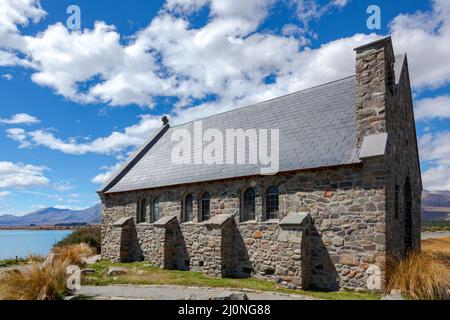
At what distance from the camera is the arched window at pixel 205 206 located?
16367 millimetres

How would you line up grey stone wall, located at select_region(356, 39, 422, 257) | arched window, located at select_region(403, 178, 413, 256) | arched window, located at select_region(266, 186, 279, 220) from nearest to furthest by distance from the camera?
1. grey stone wall, located at select_region(356, 39, 422, 257)
2. arched window, located at select_region(266, 186, 279, 220)
3. arched window, located at select_region(403, 178, 413, 256)

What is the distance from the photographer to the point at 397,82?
13.7 m

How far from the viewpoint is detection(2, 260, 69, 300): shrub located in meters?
9.00

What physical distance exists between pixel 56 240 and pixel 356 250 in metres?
24.5

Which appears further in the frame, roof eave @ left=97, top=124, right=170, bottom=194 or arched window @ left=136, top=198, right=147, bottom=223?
roof eave @ left=97, top=124, right=170, bottom=194

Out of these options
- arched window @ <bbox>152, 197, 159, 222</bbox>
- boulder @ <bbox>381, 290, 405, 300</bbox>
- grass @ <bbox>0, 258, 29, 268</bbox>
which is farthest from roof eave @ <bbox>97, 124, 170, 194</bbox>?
boulder @ <bbox>381, 290, 405, 300</bbox>

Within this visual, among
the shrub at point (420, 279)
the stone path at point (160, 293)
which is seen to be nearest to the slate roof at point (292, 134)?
the shrub at point (420, 279)

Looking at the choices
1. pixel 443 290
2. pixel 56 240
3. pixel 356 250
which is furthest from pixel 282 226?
pixel 56 240

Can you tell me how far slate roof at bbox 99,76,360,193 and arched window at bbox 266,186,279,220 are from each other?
99 centimetres

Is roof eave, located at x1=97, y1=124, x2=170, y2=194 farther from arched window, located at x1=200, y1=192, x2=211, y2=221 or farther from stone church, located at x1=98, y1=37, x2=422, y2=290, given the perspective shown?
arched window, located at x1=200, y1=192, x2=211, y2=221

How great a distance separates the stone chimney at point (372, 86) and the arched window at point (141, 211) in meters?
12.8

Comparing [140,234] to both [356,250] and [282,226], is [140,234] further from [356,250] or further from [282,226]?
[356,250]

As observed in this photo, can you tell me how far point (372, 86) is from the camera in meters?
12.1

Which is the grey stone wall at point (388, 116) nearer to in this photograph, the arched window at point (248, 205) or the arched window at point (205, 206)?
the arched window at point (248, 205)
